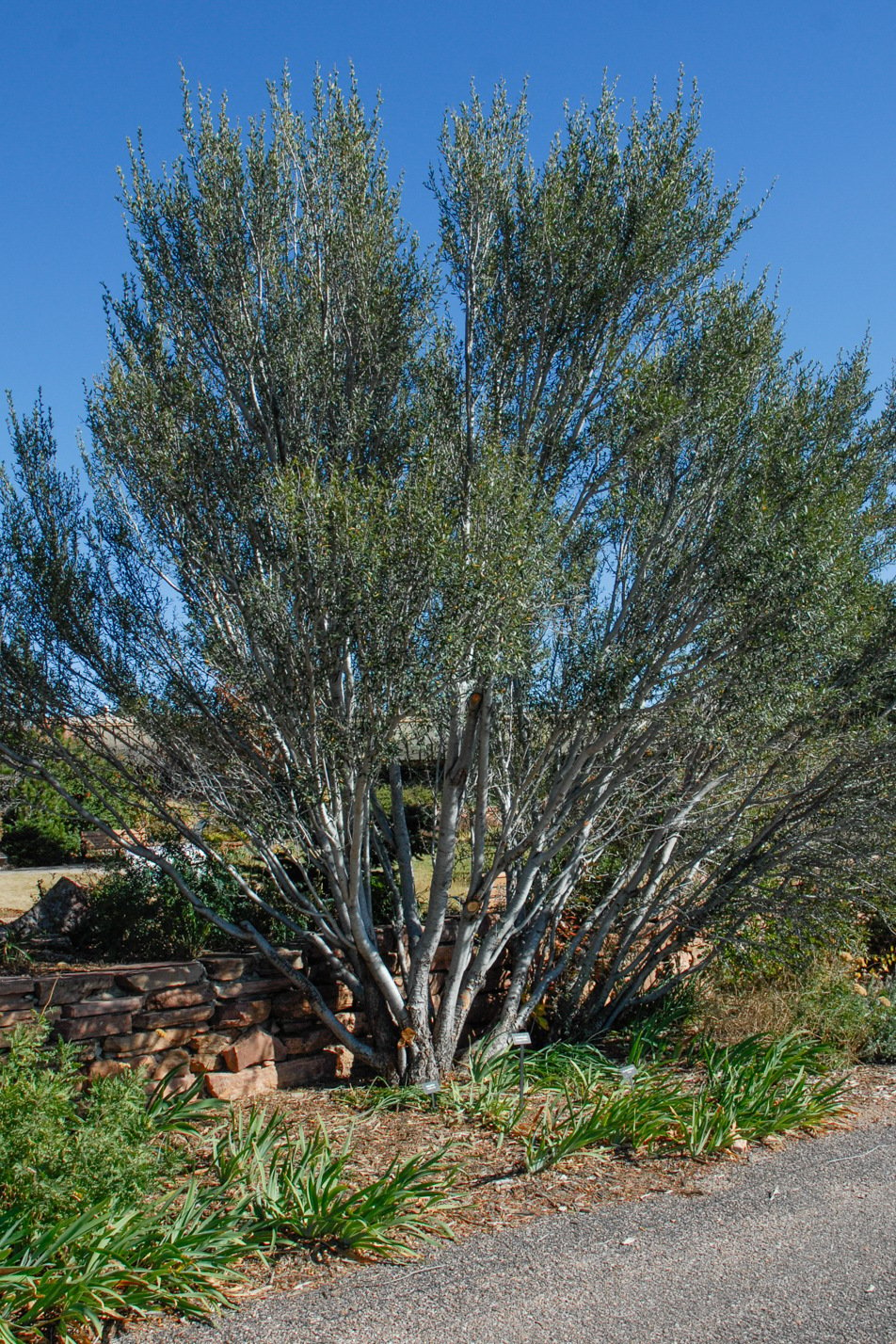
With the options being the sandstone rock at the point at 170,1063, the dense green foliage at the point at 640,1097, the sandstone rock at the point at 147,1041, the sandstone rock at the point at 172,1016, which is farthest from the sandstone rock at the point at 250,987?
the dense green foliage at the point at 640,1097

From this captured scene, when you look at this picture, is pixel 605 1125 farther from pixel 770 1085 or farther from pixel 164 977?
pixel 164 977

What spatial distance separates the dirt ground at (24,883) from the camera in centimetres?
913

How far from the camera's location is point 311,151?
21.7 feet

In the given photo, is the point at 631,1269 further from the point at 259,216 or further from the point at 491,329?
the point at 259,216

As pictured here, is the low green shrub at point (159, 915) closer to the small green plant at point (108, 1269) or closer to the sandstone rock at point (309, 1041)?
the sandstone rock at point (309, 1041)

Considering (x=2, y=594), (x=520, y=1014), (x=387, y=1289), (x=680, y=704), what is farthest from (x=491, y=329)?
(x=387, y=1289)

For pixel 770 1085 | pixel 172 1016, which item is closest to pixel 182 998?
pixel 172 1016

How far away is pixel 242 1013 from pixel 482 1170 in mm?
1938

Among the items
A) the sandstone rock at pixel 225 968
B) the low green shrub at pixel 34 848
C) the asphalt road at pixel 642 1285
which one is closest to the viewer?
the asphalt road at pixel 642 1285

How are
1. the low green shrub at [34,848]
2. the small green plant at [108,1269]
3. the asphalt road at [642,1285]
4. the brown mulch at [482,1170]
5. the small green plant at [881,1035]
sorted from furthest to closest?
the low green shrub at [34,848] < the small green plant at [881,1035] < the brown mulch at [482,1170] < the asphalt road at [642,1285] < the small green plant at [108,1269]

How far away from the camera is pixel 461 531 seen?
532cm

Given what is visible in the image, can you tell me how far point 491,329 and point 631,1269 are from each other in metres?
5.08

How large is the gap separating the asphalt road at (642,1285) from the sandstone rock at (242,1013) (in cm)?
247

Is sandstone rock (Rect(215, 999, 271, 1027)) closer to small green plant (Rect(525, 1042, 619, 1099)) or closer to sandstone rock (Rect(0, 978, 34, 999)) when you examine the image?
sandstone rock (Rect(0, 978, 34, 999))
